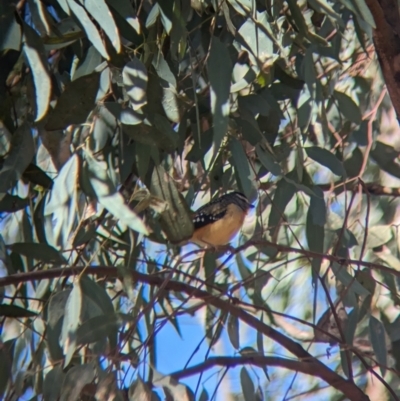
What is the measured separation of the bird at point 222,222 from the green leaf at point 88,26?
1603 millimetres

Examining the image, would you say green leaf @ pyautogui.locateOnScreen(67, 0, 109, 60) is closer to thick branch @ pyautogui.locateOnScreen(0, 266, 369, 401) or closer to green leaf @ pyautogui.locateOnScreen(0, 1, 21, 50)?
green leaf @ pyautogui.locateOnScreen(0, 1, 21, 50)

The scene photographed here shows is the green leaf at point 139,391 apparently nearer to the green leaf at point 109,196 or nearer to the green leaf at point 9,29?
the green leaf at point 109,196

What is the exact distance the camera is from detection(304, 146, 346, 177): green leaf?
2.26 metres

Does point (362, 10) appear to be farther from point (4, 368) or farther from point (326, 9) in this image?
point (4, 368)

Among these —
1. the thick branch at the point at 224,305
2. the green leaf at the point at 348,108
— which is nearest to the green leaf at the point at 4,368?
the thick branch at the point at 224,305

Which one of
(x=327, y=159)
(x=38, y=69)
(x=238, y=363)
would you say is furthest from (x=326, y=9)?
(x=238, y=363)

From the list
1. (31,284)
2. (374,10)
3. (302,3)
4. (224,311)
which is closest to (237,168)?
(224,311)

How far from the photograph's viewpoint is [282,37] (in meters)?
2.33

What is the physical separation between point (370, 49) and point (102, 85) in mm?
1728

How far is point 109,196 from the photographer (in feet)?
5.76

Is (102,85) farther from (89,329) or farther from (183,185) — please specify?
(183,185)

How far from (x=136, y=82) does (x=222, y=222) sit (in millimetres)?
1570

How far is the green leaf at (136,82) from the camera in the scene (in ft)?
6.10

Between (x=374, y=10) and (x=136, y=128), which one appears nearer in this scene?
(x=136, y=128)
